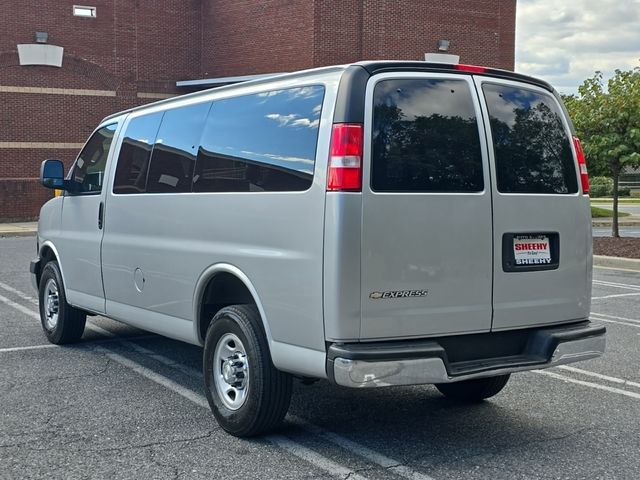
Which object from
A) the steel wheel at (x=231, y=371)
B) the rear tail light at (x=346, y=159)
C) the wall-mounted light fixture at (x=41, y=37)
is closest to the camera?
the rear tail light at (x=346, y=159)

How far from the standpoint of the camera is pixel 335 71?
496cm

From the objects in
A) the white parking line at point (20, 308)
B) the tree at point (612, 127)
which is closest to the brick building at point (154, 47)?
the tree at point (612, 127)

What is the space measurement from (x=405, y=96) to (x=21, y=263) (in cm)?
1223

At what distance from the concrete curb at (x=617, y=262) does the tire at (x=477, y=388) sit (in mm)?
11047

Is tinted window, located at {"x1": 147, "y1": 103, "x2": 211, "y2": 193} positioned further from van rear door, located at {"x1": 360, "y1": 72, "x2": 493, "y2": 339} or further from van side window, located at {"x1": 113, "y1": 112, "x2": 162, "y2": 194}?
van rear door, located at {"x1": 360, "y1": 72, "x2": 493, "y2": 339}

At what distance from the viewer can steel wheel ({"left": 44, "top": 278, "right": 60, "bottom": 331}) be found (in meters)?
8.38

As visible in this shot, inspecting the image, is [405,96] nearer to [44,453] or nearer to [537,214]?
[537,214]

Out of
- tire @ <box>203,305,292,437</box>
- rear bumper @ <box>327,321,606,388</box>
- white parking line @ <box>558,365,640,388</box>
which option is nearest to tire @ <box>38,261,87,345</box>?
tire @ <box>203,305,292,437</box>

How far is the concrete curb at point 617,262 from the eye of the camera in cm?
1647

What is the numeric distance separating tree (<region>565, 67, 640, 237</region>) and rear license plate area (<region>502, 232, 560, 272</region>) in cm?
1388

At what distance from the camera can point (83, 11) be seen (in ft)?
92.7

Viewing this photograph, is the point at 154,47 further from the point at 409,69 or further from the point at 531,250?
the point at 531,250

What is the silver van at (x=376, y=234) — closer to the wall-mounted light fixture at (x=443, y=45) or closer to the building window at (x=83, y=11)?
the building window at (x=83, y=11)

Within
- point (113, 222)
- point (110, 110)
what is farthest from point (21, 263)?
point (110, 110)
